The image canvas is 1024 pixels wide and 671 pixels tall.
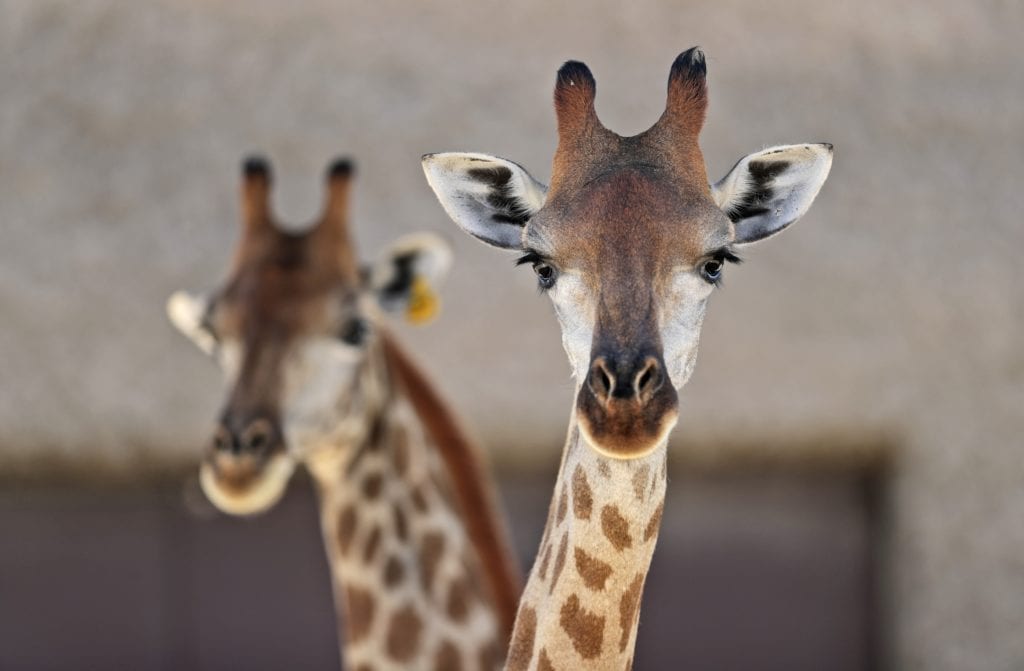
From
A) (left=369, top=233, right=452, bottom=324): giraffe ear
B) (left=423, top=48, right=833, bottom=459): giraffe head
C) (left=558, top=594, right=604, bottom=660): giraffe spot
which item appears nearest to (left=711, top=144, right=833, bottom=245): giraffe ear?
(left=423, top=48, right=833, bottom=459): giraffe head

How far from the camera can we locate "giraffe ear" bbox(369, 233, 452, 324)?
512 cm

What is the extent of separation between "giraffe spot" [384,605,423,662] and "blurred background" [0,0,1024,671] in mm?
3006

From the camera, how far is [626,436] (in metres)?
2.66

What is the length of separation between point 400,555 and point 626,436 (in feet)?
7.13

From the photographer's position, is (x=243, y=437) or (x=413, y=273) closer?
(x=243, y=437)

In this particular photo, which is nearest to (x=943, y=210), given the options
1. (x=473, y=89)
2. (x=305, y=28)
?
(x=473, y=89)

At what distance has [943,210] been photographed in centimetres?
771

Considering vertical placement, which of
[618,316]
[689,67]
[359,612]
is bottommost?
[359,612]

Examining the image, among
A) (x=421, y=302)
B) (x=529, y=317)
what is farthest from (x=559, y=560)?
(x=529, y=317)

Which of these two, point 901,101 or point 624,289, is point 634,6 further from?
point 624,289

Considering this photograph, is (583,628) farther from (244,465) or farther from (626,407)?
(244,465)

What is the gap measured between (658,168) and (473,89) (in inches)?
194

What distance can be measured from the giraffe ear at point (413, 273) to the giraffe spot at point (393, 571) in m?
0.88

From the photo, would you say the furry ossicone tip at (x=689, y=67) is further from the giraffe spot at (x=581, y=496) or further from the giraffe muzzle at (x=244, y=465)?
the giraffe muzzle at (x=244, y=465)
